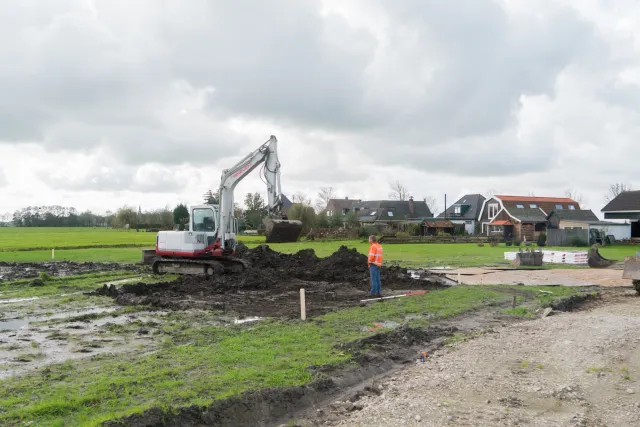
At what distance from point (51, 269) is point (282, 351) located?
2269 cm

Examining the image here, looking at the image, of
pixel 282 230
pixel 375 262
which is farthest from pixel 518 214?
pixel 375 262

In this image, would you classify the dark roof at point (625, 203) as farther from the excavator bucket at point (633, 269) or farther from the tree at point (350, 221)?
the excavator bucket at point (633, 269)

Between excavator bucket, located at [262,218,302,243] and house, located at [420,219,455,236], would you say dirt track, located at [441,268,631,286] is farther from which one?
house, located at [420,219,455,236]

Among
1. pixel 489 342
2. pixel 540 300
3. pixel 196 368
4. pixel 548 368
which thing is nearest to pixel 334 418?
pixel 196 368

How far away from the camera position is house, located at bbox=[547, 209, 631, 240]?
54.8 m

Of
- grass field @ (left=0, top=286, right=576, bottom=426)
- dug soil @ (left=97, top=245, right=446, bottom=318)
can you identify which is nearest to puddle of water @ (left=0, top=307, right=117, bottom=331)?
dug soil @ (left=97, top=245, right=446, bottom=318)

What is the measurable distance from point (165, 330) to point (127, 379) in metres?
4.46

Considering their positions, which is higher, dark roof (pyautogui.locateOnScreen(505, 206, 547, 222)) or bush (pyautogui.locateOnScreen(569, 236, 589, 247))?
dark roof (pyautogui.locateOnScreen(505, 206, 547, 222))

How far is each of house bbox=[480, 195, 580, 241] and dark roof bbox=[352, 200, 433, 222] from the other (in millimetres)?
18322

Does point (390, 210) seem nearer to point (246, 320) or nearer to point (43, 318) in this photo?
point (246, 320)

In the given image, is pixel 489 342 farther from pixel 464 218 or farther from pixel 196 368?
pixel 464 218

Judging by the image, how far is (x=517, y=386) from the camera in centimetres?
782

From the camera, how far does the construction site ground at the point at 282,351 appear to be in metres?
6.67

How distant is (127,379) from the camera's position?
7.54 meters
